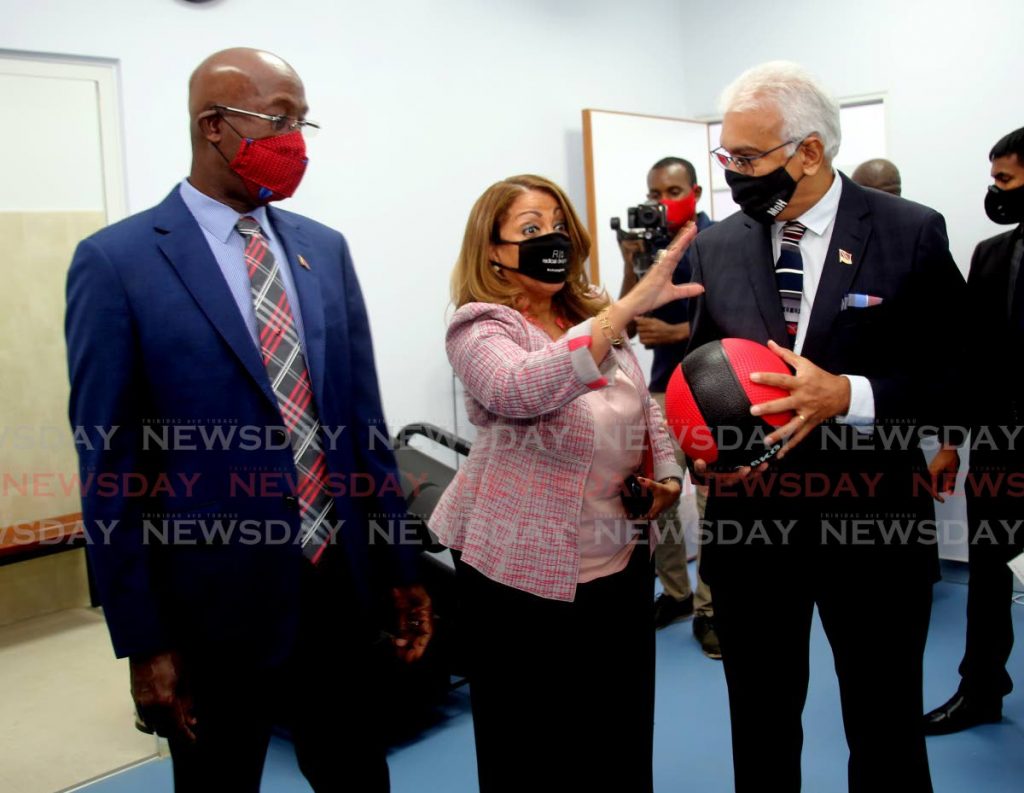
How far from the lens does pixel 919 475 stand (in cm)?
192

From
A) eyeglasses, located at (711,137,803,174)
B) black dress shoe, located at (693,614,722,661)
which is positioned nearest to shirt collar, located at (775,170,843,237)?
eyeglasses, located at (711,137,803,174)

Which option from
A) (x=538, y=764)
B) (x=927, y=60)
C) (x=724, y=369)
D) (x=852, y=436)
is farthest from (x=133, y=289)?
(x=927, y=60)

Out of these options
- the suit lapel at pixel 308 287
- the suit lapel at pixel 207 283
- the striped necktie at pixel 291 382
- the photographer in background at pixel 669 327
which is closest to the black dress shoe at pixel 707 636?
the photographer in background at pixel 669 327

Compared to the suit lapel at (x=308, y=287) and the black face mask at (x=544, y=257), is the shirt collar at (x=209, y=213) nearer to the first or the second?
the suit lapel at (x=308, y=287)

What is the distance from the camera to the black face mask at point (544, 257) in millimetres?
1979

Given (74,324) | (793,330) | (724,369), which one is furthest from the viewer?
(793,330)

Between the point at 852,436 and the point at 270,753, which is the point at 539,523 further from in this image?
the point at 270,753

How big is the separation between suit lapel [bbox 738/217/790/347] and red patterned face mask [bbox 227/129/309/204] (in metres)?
0.98

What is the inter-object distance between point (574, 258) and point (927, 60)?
3406 millimetres

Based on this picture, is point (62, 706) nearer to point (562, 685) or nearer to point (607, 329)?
point (562, 685)

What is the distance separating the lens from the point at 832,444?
192 centimetres

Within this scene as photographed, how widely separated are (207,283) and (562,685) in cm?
113

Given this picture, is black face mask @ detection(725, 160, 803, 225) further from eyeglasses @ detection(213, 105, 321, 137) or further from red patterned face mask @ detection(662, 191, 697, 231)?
red patterned face mask @ detection(662, 191, 697, 231)

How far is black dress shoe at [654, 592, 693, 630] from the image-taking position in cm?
385
